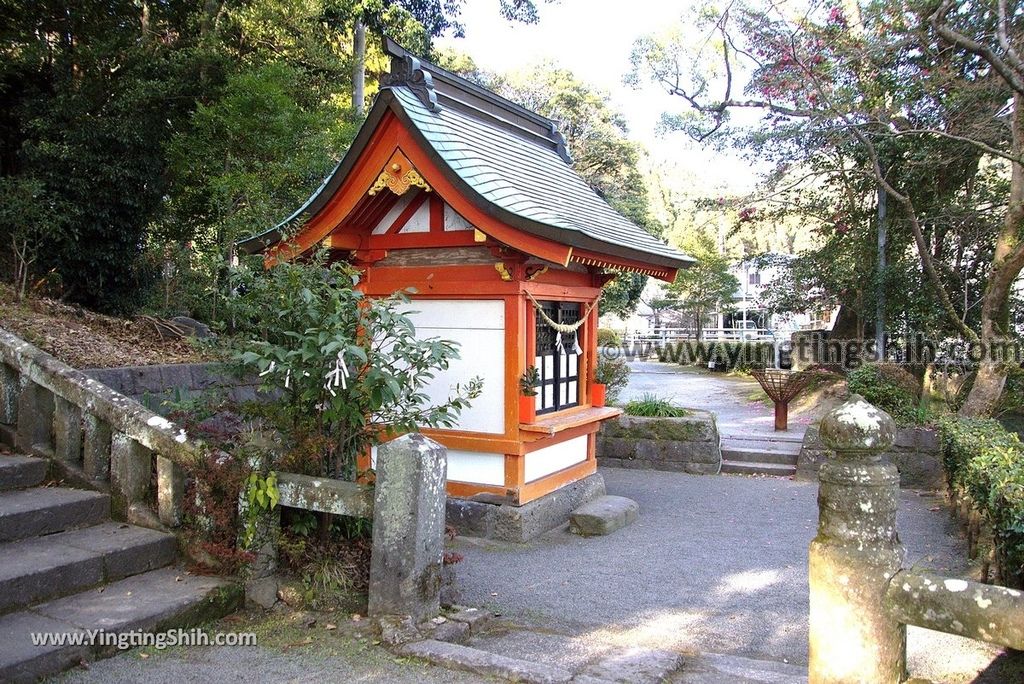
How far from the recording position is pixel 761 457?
1106cm

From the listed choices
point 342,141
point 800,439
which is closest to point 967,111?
point 800,439

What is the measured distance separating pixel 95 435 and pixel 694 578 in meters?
4.88

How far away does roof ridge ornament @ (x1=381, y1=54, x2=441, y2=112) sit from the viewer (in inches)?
292

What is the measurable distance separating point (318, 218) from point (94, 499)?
3.47 metres

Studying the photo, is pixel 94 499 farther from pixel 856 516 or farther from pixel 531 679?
pixel 856 516

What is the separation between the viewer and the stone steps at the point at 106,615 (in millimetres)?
3235

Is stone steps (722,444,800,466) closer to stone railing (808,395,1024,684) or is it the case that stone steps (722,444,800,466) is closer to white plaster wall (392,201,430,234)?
white plaster wall (392,201,430,234)

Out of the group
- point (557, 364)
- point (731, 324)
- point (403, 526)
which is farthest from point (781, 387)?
point (731, 324)

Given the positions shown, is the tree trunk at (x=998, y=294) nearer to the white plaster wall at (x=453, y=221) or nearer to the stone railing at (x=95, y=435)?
the white plaster wall at (x=453, y=221)

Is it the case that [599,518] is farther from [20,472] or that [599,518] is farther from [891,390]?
[891,390]

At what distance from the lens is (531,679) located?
344cm

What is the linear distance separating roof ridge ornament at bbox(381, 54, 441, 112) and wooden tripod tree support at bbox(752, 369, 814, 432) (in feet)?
27.3

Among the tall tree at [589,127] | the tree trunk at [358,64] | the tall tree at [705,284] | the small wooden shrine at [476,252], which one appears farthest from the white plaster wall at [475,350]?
the tall tree at [705,284]

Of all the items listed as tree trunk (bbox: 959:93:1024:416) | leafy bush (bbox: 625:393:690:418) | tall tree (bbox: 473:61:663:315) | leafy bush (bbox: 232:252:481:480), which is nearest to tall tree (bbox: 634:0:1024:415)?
tree trunk (bbox: 959:93:1024:416)
